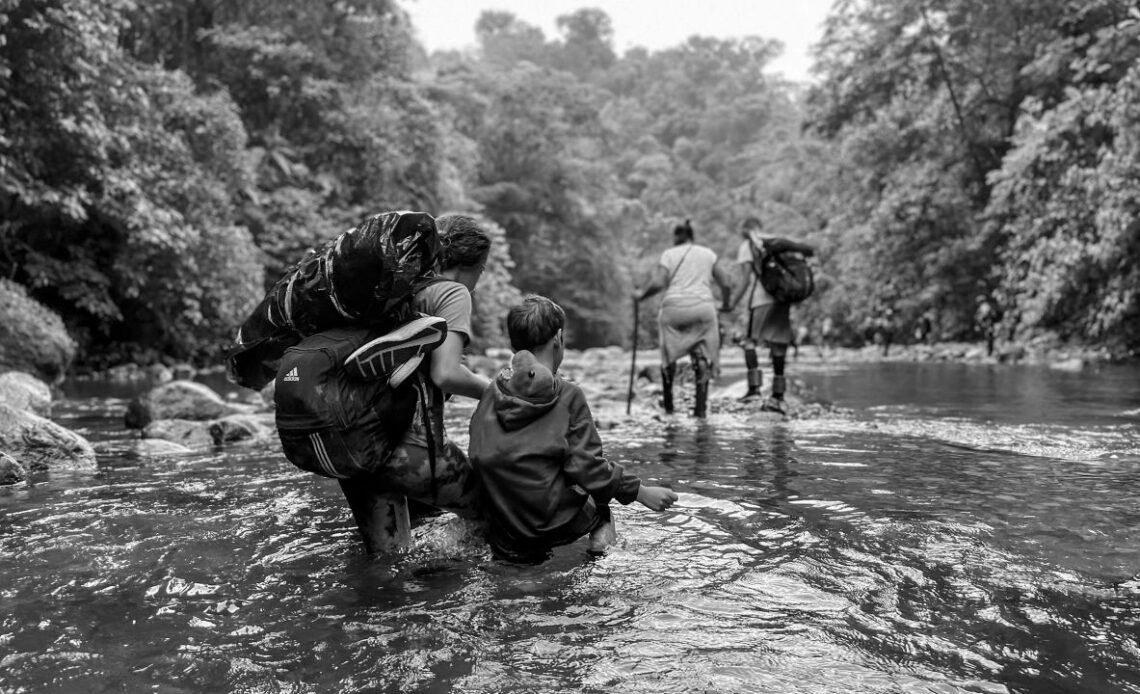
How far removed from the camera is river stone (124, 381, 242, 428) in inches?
308

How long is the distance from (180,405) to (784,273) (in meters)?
6.07

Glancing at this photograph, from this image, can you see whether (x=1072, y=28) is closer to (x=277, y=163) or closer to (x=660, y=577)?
(x=277, y=163)

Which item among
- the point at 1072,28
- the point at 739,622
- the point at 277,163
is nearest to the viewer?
the point at 739,622

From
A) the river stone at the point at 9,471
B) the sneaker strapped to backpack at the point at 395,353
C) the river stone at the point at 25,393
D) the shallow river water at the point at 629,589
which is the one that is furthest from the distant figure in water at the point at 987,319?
the river stone at the point at 9,471

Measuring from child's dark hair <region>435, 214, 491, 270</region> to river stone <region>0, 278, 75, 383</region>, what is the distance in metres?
10.0

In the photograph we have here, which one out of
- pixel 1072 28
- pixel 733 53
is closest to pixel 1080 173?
pixel 1072 28

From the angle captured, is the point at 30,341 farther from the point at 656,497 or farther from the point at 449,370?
the point at 656,497

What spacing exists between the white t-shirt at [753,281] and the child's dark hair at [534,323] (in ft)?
17.2

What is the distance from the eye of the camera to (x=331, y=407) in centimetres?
288

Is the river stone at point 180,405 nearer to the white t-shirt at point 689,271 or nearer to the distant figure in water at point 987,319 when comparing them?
the white t-shirt at point 689,271

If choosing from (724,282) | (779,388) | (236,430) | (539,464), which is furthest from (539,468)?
(779,388)

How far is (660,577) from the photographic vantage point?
3047 millimetres

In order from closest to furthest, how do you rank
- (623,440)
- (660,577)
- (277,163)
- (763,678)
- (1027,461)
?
(763,678) < (660,577) < (1027,461) < (623,440) < (277,163)

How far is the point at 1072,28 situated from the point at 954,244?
5.61m
